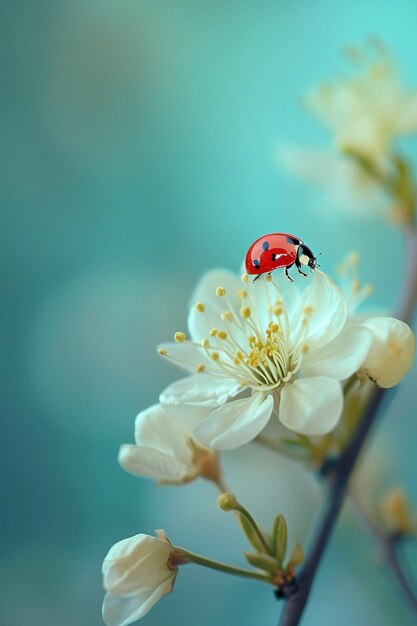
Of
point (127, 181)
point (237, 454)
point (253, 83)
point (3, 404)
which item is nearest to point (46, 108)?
point (127, 181)

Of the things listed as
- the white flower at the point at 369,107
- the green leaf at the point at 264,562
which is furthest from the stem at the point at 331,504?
the white flower at the point at 369,107

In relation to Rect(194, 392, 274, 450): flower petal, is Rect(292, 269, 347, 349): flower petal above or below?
above

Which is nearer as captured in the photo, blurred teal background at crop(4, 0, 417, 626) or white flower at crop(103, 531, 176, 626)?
white flower at crop(103, 531, 176, 626)

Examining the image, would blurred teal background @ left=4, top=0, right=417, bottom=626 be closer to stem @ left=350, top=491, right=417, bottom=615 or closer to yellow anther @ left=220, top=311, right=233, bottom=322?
stem @ left=350, top=491, right=417, bottom=615

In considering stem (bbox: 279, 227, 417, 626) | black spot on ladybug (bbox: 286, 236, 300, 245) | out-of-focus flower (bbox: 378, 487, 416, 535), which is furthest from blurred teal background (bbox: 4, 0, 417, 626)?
black spot on ladybug (bbox: 286, 236, 300, 245)

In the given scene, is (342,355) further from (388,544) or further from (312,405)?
(388,544)

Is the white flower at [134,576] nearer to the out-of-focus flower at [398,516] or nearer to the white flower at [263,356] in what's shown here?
the white flower at [263,356]
